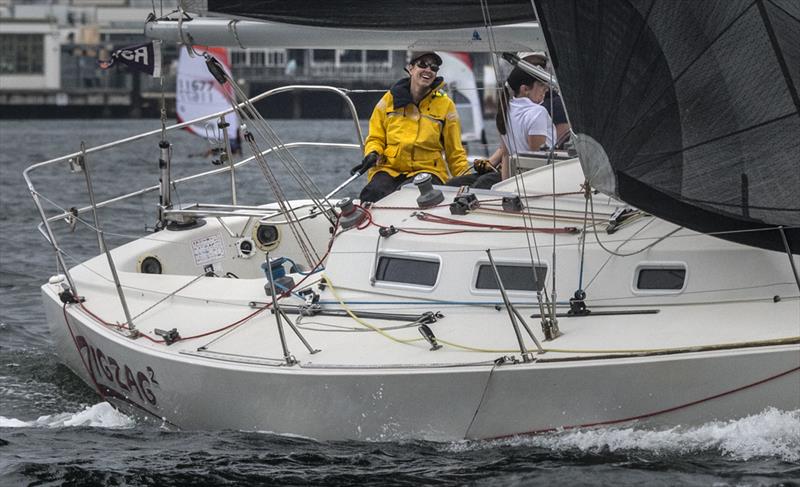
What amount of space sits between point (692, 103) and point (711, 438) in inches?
55.7

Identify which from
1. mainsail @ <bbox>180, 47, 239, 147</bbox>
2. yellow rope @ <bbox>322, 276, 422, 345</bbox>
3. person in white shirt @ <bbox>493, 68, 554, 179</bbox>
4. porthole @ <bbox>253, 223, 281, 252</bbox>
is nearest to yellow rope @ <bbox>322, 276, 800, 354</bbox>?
yellow rope @ <bbox>322, 276, 422, 345</bbox>

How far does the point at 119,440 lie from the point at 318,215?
103 inches

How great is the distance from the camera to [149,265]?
9.30 meters

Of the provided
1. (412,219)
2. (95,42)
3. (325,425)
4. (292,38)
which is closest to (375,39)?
(292,38)

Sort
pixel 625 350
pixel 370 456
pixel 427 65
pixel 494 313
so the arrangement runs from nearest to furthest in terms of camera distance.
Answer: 1. pixel 625 350
2. pixel 370 456
3. pixel 494 313
4. pixel 427 65

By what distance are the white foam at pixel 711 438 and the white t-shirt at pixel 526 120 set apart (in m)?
2.60

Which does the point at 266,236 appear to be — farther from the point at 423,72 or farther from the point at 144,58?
the point at 423,72

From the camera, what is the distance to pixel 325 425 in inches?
263

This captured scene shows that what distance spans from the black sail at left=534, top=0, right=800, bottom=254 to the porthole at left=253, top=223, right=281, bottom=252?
3.44 metres

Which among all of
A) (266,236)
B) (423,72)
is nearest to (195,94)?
(266,236)

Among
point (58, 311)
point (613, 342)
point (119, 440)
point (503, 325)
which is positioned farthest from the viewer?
point (58, 311)

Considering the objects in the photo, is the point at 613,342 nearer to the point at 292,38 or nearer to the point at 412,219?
the point at 412,219

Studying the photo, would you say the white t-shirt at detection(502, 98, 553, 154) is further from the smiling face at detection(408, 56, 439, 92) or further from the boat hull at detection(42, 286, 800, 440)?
the boat hull at detection(42, 286, 800, 440)

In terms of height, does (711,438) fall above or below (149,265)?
below
